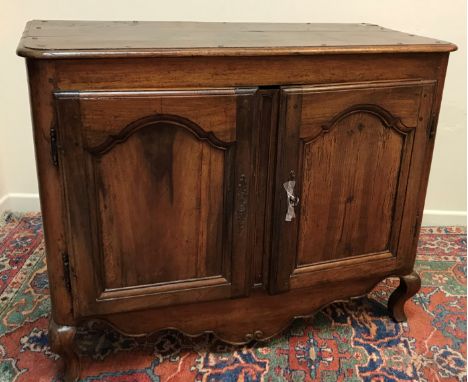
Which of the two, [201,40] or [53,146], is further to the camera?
[201,40]

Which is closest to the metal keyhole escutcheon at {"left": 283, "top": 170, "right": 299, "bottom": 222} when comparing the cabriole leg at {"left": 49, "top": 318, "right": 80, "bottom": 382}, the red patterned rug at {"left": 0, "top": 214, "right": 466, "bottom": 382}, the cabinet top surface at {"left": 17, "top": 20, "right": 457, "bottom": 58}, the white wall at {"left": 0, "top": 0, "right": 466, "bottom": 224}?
the cabinet top surface at {"left": 17, "top": 20, "right": 457, "bottom": 58}

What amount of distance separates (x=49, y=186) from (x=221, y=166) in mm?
351

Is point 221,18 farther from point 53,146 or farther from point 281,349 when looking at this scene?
point 281,349

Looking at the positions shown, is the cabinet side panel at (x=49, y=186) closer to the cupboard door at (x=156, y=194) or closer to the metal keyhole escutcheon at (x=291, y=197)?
the cupboard door at (x=156, y=194)

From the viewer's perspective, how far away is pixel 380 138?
3.99ft

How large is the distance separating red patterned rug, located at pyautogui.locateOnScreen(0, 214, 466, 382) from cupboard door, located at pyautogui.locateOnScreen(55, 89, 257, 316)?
212 millimetres

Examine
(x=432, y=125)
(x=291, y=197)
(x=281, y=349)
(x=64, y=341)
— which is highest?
(x=432, y=125)

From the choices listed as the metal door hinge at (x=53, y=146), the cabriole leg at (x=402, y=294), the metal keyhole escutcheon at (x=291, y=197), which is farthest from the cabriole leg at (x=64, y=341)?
the cabriole leg at (x=402, y=294)

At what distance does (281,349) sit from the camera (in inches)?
54.2

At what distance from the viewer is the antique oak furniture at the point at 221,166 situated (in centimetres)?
101

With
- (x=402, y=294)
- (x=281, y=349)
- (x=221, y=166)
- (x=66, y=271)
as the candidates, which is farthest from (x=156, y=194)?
(x=402, y=294)

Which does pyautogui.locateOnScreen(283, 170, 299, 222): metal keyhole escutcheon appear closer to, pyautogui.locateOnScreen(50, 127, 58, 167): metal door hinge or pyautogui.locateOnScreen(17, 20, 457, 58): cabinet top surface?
pyautogui.locateOnScreen(17, 20, 457, 58): cabinet top surface

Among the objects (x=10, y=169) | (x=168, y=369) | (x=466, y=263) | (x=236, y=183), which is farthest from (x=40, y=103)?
(x=466, y=263)

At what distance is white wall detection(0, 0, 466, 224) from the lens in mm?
1712
